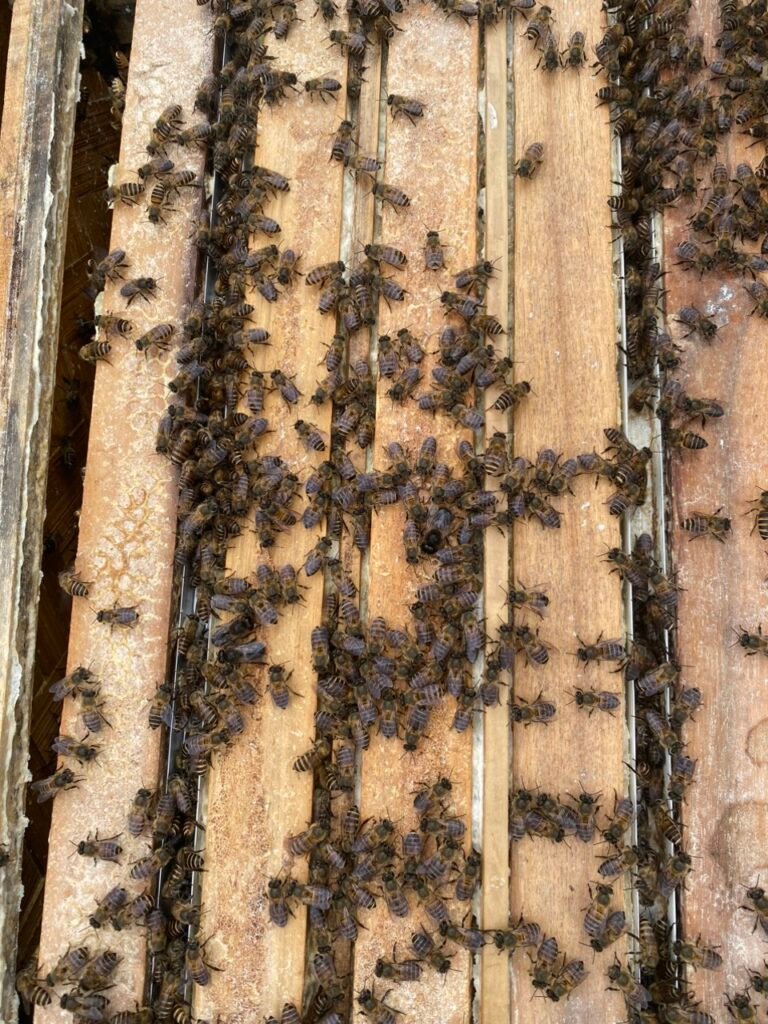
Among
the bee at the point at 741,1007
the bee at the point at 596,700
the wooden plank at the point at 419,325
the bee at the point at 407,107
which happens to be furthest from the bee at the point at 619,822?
the bee at the point at 407,107

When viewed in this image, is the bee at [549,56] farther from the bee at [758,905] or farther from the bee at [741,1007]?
the bee at [741,1007]

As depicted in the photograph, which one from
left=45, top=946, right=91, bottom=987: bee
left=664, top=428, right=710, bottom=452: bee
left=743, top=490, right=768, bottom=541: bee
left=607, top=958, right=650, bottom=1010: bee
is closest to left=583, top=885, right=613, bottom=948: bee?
left=607, top=958, right=650, bottom=1010: bee

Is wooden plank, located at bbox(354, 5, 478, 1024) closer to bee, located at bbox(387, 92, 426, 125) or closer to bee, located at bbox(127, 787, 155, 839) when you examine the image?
bee, located at bbox(387, 92, 426, 125)

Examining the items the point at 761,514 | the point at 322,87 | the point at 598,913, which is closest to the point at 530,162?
the point at 322,87

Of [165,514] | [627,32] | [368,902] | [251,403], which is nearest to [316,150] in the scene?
[251,403]

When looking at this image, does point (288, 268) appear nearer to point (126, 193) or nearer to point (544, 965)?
point (126, 193)

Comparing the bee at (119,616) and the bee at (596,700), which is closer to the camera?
the bee at (596,700)
